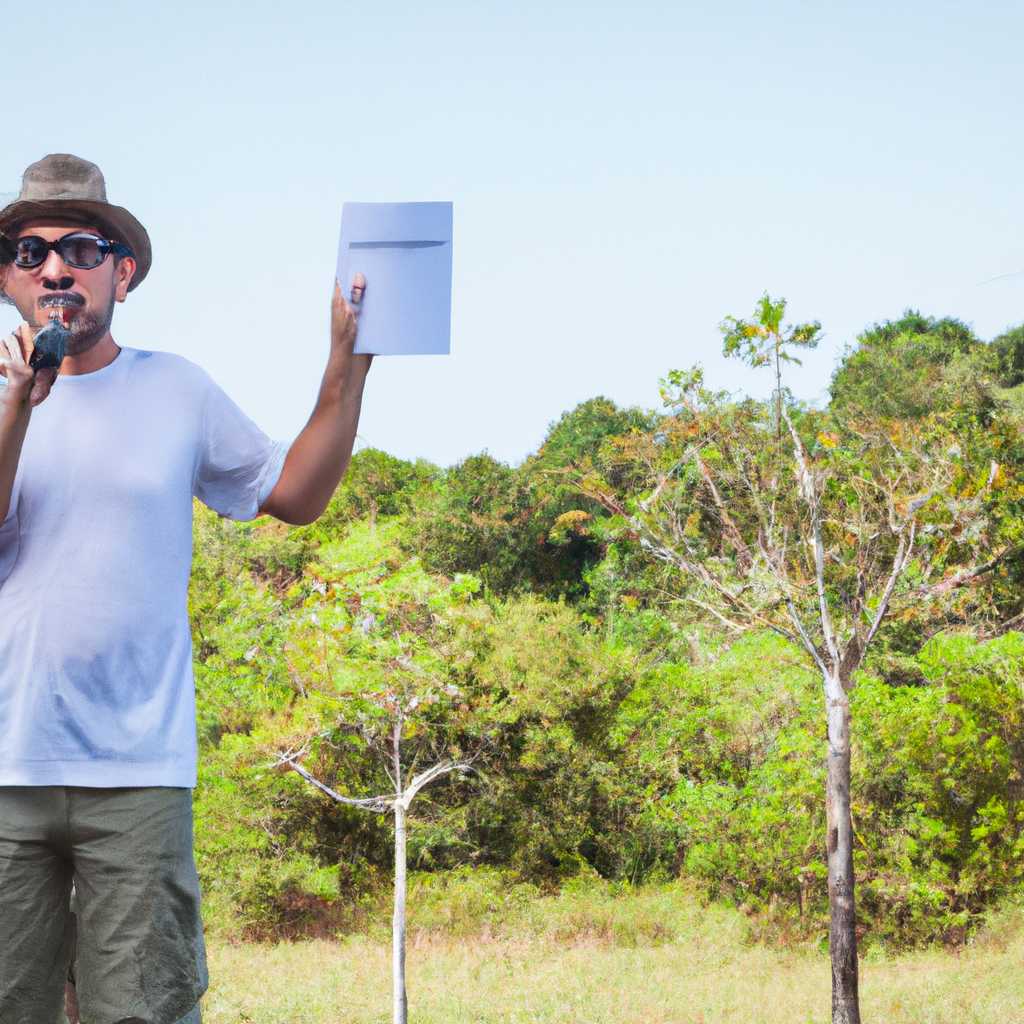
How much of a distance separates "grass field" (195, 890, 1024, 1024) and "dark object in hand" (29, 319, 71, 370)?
29.1ft

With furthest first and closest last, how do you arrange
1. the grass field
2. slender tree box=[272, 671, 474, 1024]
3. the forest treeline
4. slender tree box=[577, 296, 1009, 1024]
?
the forest treeline < the grass field < slender tree box=[272, 671, 474, 1024] < slender tree box=[577, 296, 1009, 1024]

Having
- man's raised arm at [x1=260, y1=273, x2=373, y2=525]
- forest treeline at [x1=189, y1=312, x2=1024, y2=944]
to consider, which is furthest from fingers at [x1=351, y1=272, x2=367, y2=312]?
forest treeline at [x1=189, y1=312, x2=1024, y2=944]

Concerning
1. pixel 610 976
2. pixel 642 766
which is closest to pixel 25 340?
pixel 610 976

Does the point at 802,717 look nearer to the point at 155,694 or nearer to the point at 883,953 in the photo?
the point at 883,953

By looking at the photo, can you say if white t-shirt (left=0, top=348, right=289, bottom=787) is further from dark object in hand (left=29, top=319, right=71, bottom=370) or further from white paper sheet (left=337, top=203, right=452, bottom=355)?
white paper sheet (left=337, top=203, right=452, bottom=355)

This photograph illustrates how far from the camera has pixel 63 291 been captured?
1.22 m

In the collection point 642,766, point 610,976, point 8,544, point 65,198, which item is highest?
point 65,198

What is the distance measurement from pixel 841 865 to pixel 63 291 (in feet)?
25.2

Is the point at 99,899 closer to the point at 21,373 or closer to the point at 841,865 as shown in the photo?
the point at 21,373

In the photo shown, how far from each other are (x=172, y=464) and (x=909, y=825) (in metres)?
11.5

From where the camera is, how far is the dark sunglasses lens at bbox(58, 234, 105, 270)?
48.4 inches

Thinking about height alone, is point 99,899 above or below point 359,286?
below

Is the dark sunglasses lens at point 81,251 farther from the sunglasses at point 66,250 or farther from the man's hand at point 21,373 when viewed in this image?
the man's hand at point 21,373

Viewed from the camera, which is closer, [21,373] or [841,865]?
[21,373]
